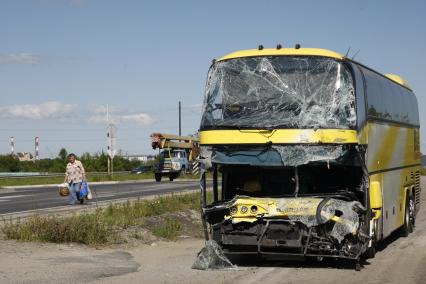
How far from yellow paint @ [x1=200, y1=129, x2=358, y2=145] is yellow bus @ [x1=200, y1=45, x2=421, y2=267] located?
16 mm

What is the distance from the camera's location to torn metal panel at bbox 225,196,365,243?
11.6 m

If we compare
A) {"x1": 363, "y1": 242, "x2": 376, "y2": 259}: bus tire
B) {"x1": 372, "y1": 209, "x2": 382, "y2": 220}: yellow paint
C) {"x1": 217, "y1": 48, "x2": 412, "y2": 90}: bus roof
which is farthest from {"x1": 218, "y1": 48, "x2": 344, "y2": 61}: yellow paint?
{"x1": 363, "y1": 242, "x2": 376, "y2": 259}: bus tire

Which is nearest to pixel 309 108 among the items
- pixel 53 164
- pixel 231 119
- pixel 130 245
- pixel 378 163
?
pixel 231 119

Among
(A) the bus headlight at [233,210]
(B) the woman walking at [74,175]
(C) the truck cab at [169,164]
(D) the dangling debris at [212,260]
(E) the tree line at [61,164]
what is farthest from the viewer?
(E) the tree line at [61,164]

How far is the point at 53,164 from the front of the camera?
357ft

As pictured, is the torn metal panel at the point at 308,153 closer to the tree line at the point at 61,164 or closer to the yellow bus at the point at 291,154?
the yellow bus at the point at 291,154

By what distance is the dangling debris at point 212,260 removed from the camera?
11.8 m

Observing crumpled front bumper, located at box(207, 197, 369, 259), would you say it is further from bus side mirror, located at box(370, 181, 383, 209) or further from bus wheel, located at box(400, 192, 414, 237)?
bus wheel, located at box(400, 192, 414, 237)

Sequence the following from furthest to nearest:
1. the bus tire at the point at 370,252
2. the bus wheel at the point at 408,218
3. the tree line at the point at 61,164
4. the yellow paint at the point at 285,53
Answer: the tree line at the point at 61,164 < the bus wheel at the point at 408,218 < the bus tire at the point at 370,252 < the yellow paint at the point at 285,53

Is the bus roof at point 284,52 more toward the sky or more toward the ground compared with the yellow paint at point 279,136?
more toward the sky

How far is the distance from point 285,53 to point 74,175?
1405 centimetres

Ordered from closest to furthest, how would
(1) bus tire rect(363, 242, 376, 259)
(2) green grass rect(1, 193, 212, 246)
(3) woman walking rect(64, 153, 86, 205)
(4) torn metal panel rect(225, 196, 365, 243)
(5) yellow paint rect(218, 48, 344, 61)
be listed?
(4) torn metal panel rect(225, 196, 365, 243), (5) yellow paint rect(218, 48, 344, 61), (1) bus tire rect(363, 242, 376, 259), (2) green grass rect(1, 193, 212, 246), (3) woman walking rect(64, 153, 86, 205)

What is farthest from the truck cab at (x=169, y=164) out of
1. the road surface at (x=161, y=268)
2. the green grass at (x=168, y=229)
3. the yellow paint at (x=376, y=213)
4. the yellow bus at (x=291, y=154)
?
the yellow paint at (x=376, y=213)

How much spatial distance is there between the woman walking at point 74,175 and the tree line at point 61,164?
234 feet
